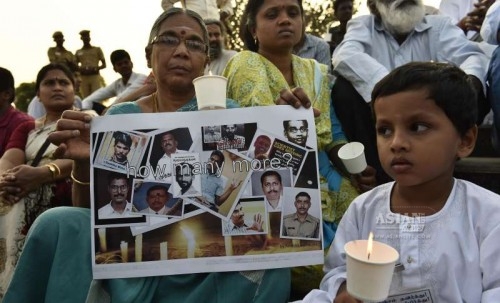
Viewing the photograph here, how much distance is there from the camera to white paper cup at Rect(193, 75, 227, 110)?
6.84ft

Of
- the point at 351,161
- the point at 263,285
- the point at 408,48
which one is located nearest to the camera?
the point at 263,285

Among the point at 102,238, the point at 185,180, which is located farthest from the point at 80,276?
the point at 185,180

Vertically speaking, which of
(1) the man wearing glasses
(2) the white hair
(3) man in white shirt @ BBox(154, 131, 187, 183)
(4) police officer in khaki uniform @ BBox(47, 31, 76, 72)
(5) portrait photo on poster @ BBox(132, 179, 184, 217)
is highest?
(4) police officer in khaki uniform @ BBox(47, 31, 76, 72)

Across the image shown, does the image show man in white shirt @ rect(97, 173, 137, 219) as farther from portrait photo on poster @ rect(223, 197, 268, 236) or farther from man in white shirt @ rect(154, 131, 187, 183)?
portrait photo on poster @ rect(223, 197, 268, 236)

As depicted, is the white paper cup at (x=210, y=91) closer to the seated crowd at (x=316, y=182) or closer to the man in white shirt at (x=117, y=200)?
the seated crowd at (x=316, y=182)

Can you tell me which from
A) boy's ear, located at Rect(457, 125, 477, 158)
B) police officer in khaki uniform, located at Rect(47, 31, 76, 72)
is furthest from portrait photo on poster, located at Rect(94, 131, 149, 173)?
police officer in khaki uniform, located at Rect(47, 31, 76, 72)

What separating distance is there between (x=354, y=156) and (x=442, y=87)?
2.46ft

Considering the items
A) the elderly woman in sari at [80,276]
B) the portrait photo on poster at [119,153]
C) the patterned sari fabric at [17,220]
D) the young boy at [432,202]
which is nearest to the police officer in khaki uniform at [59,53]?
the patterned sari fabric at [17,220]

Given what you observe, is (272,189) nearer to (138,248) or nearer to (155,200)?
(155,200)

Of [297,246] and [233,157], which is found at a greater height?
[233,157]

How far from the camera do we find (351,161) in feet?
8.31

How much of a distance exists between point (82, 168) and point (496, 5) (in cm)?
270

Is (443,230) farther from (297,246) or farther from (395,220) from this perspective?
(297,246)

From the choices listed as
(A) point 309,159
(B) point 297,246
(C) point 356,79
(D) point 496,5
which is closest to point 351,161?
(A) point 309,159
